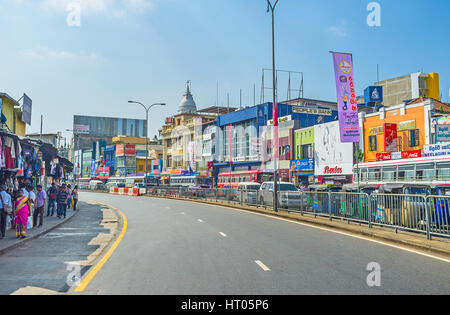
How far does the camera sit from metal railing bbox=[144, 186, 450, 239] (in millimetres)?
11617

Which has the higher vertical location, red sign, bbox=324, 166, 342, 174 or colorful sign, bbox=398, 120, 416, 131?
colorful sign, bbox=398, 120, 416, 131

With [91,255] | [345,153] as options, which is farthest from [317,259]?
[345,153]

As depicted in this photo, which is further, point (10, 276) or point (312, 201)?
point (312, 201)

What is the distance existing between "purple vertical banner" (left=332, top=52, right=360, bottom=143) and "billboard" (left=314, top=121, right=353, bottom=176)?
84.8 feet

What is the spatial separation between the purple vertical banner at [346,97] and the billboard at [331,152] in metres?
25.8

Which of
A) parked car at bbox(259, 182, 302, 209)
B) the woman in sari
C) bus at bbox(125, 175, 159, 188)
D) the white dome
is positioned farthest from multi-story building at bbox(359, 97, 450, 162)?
the white dome

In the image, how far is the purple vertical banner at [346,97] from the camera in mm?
22281


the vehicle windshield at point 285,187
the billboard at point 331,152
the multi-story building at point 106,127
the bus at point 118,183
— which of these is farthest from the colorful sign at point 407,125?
the multi-story building at point 106,127

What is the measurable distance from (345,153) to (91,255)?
137 ft

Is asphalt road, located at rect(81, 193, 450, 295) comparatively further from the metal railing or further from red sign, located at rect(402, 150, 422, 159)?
red sign, located at rect(402, 150, 422, 159)

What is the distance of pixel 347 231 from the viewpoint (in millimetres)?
15133

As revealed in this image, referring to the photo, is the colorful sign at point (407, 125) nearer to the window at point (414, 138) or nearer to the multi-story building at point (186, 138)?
the window at point (414, 138)

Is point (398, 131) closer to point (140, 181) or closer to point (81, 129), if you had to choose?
point (140, 181)
